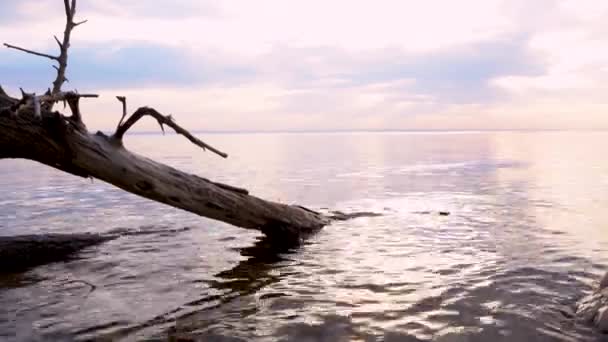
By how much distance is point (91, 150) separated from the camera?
9422 mm

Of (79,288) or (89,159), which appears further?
(89,159)

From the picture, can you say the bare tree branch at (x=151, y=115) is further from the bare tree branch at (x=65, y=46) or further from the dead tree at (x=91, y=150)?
the bare tree branch at (x=65, y=46)

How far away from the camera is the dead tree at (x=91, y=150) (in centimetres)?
875

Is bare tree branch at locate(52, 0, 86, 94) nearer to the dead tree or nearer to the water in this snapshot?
the dead tree

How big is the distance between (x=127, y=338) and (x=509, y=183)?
25302 mm

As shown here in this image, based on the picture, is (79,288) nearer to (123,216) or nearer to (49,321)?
(49,321)

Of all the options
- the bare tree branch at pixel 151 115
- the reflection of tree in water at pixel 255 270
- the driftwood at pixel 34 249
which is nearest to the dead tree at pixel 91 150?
the bare tree branch at pixel 151 115

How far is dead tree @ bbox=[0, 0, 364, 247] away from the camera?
28.7ft

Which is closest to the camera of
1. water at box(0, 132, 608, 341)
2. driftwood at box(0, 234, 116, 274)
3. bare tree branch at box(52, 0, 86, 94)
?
water at box(0, 132, 608, 341)

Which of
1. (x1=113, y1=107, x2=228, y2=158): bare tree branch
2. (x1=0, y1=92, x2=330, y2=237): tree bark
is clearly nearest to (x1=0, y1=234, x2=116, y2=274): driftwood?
(x1=0, y1=92, x2=330, y2=237): tree bark

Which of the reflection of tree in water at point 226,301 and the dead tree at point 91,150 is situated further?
the dead tree at point 91,150

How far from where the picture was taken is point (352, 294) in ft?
26.8

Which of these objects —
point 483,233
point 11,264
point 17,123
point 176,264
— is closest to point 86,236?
point 11,264

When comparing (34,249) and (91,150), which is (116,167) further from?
(34,249)
